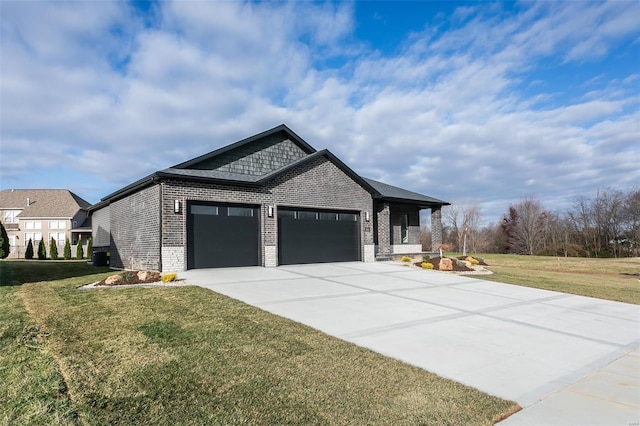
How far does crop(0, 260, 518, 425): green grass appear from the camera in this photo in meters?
3.08

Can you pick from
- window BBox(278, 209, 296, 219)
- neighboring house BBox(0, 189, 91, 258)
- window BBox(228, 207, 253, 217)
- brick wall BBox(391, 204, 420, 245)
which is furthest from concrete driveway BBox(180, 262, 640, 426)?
neighboring house BBox(0, 189, 91, 258)

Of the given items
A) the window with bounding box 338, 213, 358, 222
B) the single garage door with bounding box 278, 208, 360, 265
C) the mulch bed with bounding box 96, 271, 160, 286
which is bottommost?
the mulch bed with bounding box 96, 271, 160, 286

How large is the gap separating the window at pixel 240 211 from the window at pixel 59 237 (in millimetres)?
32528

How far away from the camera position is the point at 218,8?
32.4 ft

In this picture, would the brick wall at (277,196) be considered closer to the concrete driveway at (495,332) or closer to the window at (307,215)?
the window at (307,215)

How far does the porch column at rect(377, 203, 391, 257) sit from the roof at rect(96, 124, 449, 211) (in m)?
0.80

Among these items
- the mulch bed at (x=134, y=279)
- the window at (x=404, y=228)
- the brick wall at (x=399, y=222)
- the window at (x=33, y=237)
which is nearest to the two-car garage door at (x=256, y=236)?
the mulch bed at (x=134, y=279)

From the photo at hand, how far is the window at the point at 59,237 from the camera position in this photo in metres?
37.0

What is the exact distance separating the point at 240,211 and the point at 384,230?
9172 millimetres

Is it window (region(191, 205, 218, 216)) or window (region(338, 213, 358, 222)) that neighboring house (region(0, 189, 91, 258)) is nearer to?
window (region(191, 205, 218, 216))

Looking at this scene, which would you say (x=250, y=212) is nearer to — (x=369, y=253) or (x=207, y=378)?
(x=369, y=253)

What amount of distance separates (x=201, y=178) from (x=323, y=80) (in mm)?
7152

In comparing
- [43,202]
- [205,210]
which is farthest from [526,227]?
[43,202]

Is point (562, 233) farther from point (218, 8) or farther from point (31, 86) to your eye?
point (31, 86)
